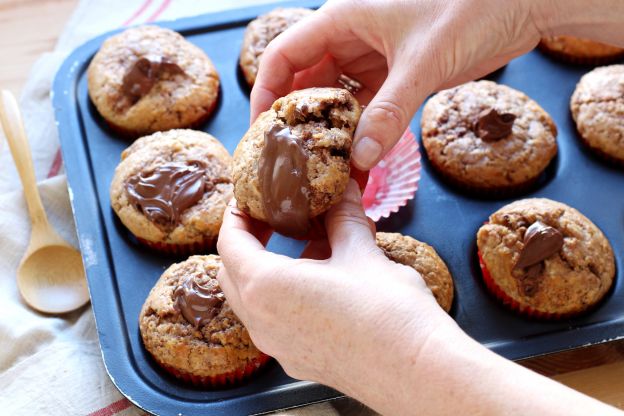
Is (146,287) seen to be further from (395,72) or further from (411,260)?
(395,72)

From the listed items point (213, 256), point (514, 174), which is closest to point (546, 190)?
point (514, 174)

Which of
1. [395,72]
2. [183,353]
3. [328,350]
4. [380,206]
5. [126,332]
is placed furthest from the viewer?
[380,206]

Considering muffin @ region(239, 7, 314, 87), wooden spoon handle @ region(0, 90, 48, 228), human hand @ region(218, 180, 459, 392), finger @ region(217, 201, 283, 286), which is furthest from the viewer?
muffin @ region(239, 7, 314, 87)

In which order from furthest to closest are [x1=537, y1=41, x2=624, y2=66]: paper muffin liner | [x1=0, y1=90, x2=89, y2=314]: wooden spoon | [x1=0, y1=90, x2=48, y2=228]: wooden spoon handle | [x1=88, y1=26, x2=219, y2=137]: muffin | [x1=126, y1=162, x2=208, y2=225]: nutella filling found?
[x1=537, y1=41, x2=624, y2=66]: paper muffin liner
[x1=88, y1=26, x2=219, y2=137]: muffin
[x1=0, y1=90, x2=48, y2=228]: wooden spoon handle
[x1=0, y1=90, x2=89, y2=314]: wooden spoon
[x1=126, y1=162, x2=208, y2=225]: nutella filling

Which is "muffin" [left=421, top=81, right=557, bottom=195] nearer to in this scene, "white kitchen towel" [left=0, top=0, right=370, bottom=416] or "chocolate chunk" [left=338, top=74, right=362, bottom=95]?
"chocolate chunk" [left=338, top=74, right=362, bottom=95]

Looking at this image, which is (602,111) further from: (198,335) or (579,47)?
(198,335)

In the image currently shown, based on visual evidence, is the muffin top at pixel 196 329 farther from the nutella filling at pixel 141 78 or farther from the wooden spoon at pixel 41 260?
the nutella filling at pixel 141 78

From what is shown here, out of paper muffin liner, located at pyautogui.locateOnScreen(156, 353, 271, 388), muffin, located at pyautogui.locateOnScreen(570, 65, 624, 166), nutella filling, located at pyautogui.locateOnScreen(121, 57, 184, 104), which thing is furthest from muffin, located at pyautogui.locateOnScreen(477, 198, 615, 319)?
nutella filling, located at pyautogui.locateOnScreen(121, 57, 184, 104)
